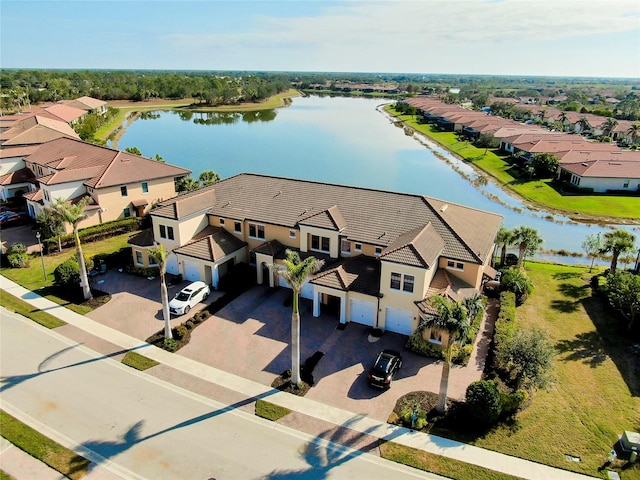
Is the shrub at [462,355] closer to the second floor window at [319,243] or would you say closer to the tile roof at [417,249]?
the tile roof at [417,249]

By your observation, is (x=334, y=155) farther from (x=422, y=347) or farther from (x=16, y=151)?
(x=422, y=347)

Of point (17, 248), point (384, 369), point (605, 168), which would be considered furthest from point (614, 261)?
point (17, 248)

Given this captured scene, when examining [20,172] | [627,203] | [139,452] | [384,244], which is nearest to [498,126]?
[627,203]

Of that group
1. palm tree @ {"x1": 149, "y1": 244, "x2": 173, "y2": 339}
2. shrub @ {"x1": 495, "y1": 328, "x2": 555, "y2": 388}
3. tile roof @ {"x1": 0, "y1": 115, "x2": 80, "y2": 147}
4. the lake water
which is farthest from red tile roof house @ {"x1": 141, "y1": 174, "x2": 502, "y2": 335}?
tile roof @ {"x1": 0, "y1": 115, "x2": 80, "y2": 147}

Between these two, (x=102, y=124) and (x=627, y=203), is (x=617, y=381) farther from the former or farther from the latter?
(x=102, y=124)

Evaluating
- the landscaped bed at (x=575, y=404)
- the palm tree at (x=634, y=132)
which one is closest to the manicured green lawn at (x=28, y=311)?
the landscaped bed at (x=575, y=404)

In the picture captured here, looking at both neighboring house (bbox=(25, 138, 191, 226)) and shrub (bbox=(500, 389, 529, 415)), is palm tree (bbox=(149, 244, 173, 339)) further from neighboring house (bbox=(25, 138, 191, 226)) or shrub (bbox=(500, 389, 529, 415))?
neighboring house (bbox=(25, 138, 191, 226))
